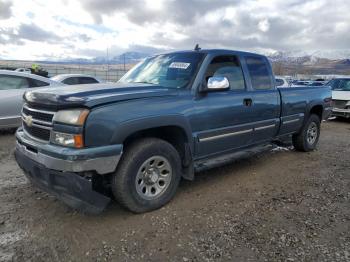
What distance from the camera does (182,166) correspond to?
4379 millimetres

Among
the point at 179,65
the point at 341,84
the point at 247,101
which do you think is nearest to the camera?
the point at 179,65

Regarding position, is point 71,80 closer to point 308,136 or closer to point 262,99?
point 308,136

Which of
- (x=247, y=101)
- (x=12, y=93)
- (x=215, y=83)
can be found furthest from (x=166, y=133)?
(x=12, y=93)

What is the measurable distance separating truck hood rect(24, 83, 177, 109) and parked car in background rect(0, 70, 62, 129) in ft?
14.2

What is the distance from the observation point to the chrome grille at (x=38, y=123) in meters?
3.50

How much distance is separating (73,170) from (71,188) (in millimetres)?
191

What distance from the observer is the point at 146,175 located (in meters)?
3.87

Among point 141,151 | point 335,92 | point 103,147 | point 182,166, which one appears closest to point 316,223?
point 182,166

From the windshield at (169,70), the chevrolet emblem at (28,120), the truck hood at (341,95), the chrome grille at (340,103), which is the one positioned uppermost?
the windshield at (169,70)

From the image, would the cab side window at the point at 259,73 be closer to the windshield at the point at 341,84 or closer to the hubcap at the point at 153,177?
the hubcap at the point at 153,177

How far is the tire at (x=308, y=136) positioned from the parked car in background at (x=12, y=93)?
6165 millimetres

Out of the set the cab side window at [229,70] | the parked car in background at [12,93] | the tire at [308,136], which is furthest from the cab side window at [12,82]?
the tire at [308,136]

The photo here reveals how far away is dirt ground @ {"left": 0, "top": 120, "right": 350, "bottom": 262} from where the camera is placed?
10.3 feet

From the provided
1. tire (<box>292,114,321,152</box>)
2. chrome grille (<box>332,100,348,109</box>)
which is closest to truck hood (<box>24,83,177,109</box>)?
tire (<box>292,114,321,152</box>)
